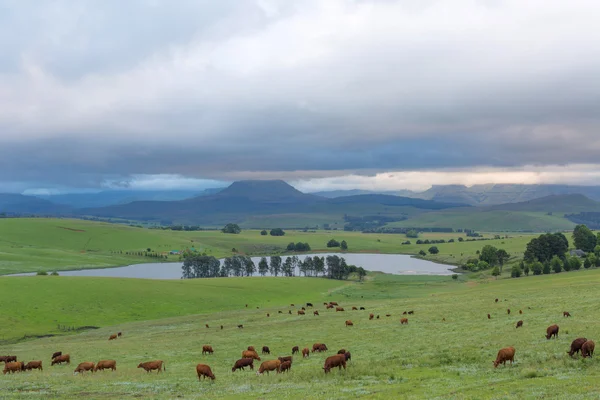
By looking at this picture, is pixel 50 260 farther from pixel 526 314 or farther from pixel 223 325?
pixel 526 314

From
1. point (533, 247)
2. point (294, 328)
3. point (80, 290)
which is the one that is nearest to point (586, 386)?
point (294, 328)

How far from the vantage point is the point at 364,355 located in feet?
106

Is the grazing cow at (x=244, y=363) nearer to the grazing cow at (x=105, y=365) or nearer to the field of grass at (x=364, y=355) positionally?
the field of grass at (x=364, y=355)

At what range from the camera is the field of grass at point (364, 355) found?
21484 millimetres

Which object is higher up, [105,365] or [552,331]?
[552,331]

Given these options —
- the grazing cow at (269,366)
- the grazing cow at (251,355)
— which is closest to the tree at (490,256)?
the grazing cow at (251,355)

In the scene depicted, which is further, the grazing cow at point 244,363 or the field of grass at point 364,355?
the grazing cow at point 244,363

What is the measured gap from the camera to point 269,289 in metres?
107

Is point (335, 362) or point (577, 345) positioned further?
point (335, 362)

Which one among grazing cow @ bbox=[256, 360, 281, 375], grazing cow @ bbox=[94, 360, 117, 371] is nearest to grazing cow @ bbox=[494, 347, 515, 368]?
grazing cow @ bbox=[256, 360, 281, 375]

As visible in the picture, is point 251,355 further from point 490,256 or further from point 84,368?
point 490,256

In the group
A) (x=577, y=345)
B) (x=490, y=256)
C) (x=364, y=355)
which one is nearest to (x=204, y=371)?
(x=364, y=355)

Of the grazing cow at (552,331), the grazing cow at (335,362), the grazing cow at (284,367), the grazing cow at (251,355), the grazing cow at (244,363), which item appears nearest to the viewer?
the grazing cow at (335,362)

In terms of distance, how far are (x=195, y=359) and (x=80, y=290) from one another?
2349 inches
